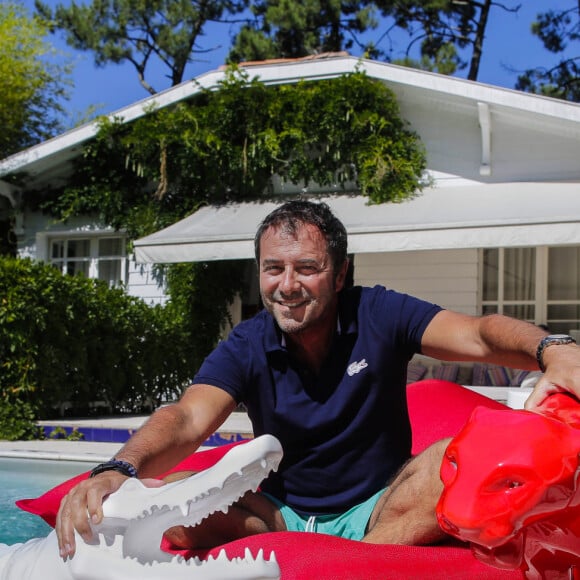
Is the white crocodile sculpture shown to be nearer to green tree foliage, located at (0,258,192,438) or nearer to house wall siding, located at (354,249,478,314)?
green tree foliage, located at (0,258,192,438)

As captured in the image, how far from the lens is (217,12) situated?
73.2 feet

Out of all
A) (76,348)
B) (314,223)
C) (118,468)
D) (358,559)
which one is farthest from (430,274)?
(118,468)

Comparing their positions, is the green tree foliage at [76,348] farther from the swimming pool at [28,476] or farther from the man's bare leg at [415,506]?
the man's bare leg at [415,506]

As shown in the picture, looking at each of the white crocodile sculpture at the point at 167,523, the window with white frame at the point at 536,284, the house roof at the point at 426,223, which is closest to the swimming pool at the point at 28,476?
the house roof at the point at 426,223

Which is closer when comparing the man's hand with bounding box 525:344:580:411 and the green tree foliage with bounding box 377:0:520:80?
the man's hand with bounding box 525:344:580:411

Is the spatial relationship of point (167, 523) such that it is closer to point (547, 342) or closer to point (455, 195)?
point (547, 342)

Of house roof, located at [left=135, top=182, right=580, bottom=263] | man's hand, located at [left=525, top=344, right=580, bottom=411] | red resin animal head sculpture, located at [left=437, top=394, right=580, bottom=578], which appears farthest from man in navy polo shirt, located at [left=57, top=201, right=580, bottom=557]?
house roof, located at [left=135, top=182, right=580, bottom=263]

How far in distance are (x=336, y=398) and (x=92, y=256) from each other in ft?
33.5

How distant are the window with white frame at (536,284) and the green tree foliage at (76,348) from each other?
4.13 meters

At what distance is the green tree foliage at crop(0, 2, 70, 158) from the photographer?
15789 mm

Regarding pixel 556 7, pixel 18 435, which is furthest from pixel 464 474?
pixel 556 7

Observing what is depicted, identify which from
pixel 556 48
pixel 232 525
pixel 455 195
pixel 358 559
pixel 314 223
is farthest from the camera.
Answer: pixel 556 48

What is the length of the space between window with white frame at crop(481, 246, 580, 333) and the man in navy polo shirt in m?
8.37

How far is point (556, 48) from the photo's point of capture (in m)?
20.6
